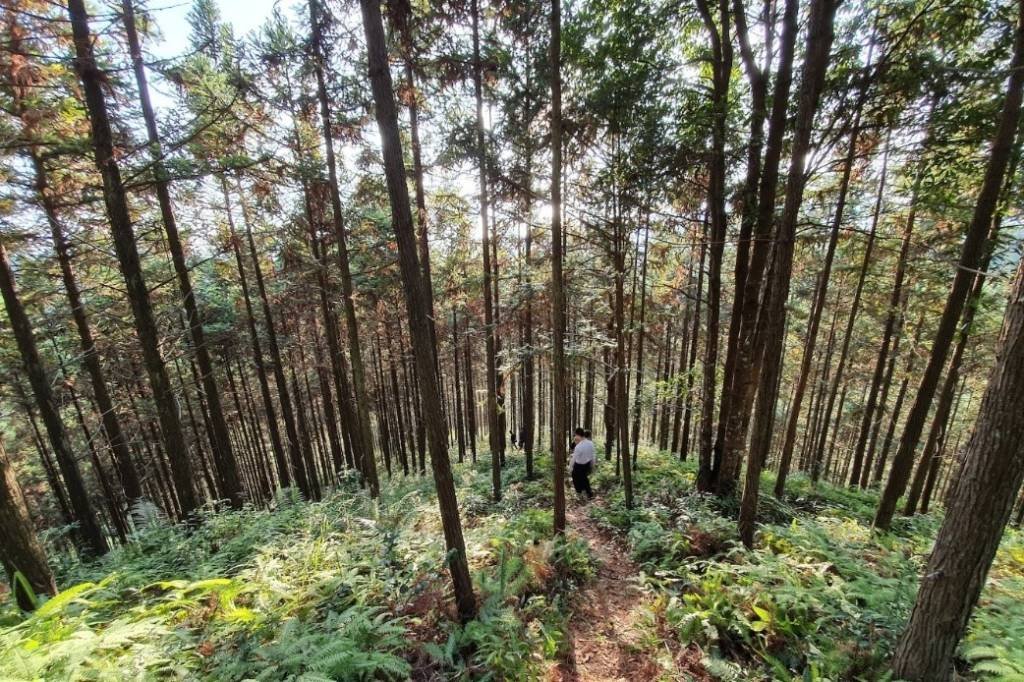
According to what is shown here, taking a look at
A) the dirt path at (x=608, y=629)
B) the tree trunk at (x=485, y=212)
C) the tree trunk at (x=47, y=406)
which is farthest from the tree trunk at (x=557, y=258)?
the tree trunk at (x=47, y=406)

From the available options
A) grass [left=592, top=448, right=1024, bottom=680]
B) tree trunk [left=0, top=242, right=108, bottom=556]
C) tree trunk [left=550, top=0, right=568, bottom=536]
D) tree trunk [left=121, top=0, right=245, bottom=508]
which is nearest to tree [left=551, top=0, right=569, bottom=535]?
tree trunk [left=550, top=0, right=568, bottom=536]

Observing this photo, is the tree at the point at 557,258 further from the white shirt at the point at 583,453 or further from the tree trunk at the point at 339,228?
the tree trunk at the point at 339,228

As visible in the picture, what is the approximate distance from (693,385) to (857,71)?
20.3ft

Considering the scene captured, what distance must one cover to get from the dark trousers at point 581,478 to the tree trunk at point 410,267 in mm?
6387

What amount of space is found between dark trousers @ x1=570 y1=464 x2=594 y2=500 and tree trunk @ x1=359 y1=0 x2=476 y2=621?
21.0 feet

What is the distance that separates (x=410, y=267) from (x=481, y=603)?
13.9ft

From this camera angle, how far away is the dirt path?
462 centimetres

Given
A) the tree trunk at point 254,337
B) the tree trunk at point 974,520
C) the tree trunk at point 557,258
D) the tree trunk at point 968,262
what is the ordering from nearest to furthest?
1. the tree trunk at point 974,520
2. the tree trunk at point 968,262
3. the tree trunk at point 557,258
4. the tree trunk at point 254,337

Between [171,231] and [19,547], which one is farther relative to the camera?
[171,231]

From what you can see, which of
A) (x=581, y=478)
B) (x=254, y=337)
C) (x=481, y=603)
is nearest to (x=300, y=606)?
(x=481, y=603)

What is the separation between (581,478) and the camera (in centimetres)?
1079

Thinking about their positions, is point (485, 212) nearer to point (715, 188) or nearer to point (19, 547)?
point (715, 188)

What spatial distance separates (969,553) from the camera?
295cm

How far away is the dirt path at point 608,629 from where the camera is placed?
182 inches
